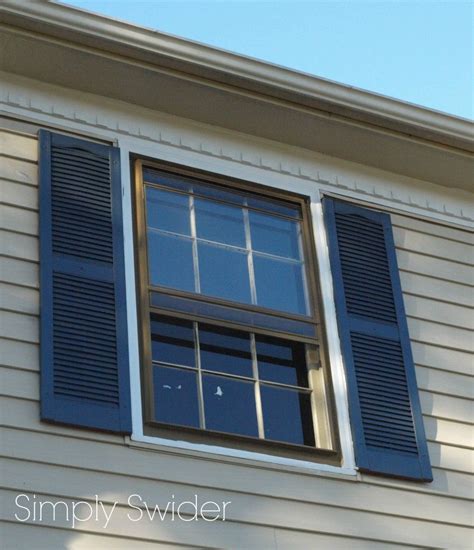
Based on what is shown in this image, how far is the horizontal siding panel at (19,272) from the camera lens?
266 inches

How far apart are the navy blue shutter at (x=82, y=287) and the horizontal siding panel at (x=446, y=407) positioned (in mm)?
1926

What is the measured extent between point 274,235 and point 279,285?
376 mm

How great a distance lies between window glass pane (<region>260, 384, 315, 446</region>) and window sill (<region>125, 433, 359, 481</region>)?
0.81ft

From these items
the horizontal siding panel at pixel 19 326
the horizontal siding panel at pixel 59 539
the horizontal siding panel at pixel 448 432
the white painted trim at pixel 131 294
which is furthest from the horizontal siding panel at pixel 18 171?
the horizontal siding panel at pixel 448 432

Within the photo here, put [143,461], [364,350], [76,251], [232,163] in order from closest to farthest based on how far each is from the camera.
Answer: [143,461] → [76,251] → [364,350] → [232,163]

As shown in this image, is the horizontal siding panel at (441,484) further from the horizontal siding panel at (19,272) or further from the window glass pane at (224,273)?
the horizontal siding panel at (19,272)

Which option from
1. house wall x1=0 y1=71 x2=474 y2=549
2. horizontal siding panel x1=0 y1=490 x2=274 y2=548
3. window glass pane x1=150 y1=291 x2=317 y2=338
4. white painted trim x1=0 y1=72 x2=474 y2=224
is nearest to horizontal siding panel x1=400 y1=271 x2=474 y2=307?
house wall x1=0 y1=71 x2=474 y2=549

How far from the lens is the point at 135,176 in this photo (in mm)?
7645

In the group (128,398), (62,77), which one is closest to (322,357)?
(128,398)

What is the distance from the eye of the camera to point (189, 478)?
6.47 metres

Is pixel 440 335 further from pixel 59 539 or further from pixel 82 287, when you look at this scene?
pixel 59 539

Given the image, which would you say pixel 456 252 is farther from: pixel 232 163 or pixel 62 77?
pixel 62 77

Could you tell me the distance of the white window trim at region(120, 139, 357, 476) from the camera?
663 centimetres

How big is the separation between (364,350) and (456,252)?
130 cm
